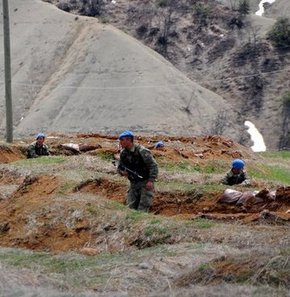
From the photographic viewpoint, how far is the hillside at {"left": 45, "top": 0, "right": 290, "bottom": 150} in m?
81.1

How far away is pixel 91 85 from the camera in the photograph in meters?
69.6

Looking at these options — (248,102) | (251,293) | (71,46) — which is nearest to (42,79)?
(71,46)

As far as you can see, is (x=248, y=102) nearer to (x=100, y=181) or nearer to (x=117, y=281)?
(x=100, y=181)

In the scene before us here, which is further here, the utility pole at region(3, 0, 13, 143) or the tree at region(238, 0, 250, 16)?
the tree at region(238, 0, 250, 16)

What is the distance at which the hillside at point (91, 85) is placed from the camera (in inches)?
2534

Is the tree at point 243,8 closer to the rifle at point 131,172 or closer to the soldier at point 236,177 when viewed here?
the soldier at point 236,177

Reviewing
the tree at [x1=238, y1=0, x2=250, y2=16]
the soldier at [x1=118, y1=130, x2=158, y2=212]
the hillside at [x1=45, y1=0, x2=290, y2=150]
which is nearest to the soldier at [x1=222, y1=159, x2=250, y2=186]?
the soldier at [x1=118, y1=130, x2=158, y2=212]

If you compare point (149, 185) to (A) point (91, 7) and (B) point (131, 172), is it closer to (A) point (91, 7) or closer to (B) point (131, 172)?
(B) point (131, 172)

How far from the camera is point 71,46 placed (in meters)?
77.8

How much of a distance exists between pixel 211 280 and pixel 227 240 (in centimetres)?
294

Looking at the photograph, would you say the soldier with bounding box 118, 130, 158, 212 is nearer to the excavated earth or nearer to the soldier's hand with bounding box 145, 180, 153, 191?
the soldier's hand with bounding box 145, 180, 153, 191

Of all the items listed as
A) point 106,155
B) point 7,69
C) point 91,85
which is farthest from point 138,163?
point 91,85

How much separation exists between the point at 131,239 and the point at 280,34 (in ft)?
250

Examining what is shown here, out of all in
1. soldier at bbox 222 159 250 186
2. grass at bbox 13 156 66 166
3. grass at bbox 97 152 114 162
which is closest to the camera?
soldier at bbox 222 159 250 186
